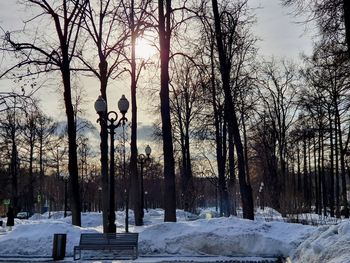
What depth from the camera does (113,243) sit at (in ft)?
50.7

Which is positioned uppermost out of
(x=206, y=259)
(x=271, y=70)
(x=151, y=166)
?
(x=271, y=70)

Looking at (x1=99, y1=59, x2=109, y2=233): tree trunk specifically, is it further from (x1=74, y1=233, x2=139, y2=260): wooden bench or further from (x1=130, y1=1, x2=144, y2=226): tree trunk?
(x1=74, y1=233, x2=139, y2=260): wooden bench

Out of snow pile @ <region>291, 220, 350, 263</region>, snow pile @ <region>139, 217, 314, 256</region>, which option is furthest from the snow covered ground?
snow pile @ <region>291, 220, 350, 263</region>

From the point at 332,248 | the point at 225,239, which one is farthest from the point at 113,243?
the point at 332,248

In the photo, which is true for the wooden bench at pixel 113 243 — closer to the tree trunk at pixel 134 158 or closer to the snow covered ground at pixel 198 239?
the snow covered ground at pixel 198 239

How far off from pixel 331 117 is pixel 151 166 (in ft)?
117

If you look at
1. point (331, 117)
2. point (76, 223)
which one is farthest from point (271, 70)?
point (76, 223)

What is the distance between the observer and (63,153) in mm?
58125

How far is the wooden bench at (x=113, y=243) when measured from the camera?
15.2 metres

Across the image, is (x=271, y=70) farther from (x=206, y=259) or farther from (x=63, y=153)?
(x=206, y=259)

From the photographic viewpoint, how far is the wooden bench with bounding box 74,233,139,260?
597 inches

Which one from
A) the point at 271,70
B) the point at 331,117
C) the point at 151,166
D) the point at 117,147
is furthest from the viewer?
the point at 151,166

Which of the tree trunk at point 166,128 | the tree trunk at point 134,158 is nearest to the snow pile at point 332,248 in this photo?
the tree trunk at point 166,128

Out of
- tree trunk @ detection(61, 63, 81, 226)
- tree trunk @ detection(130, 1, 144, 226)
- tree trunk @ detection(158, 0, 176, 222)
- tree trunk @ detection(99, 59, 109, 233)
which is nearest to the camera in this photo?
tree trunk @ detection(158, 0, 176, 222)
